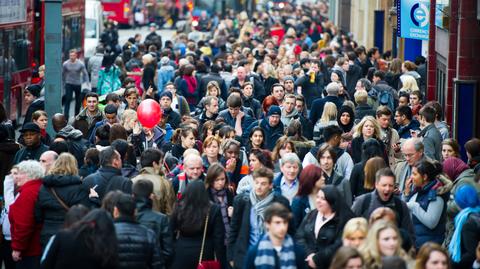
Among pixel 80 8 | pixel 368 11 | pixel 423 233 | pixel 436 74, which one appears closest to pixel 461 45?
pixel 436 74

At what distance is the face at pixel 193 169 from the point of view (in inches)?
516

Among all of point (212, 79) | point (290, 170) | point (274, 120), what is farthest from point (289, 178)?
point (212, 79)

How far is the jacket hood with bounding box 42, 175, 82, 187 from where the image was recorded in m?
12.2

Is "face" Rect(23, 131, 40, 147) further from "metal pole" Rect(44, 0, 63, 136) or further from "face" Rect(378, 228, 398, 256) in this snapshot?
"face" Rect(378, 228, 398, 256)

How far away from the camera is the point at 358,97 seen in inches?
789

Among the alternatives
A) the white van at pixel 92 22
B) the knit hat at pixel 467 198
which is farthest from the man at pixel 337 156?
the white van at pixel 92 22

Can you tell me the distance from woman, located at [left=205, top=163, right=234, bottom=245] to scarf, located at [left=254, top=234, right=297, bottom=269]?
2075mm

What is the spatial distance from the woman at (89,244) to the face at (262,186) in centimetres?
252

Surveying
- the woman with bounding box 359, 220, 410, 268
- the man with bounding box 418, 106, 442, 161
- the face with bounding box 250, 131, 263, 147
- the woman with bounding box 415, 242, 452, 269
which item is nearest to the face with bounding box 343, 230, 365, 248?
the woman with bounding box 359, 220, 410, 268

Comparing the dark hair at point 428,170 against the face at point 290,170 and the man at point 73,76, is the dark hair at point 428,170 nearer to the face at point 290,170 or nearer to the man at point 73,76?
the face at point 290,170

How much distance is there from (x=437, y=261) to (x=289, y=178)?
11.6ft

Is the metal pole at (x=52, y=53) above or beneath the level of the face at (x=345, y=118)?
above

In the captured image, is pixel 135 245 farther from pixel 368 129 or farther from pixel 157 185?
pixel 368 129

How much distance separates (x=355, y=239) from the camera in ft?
33.8
